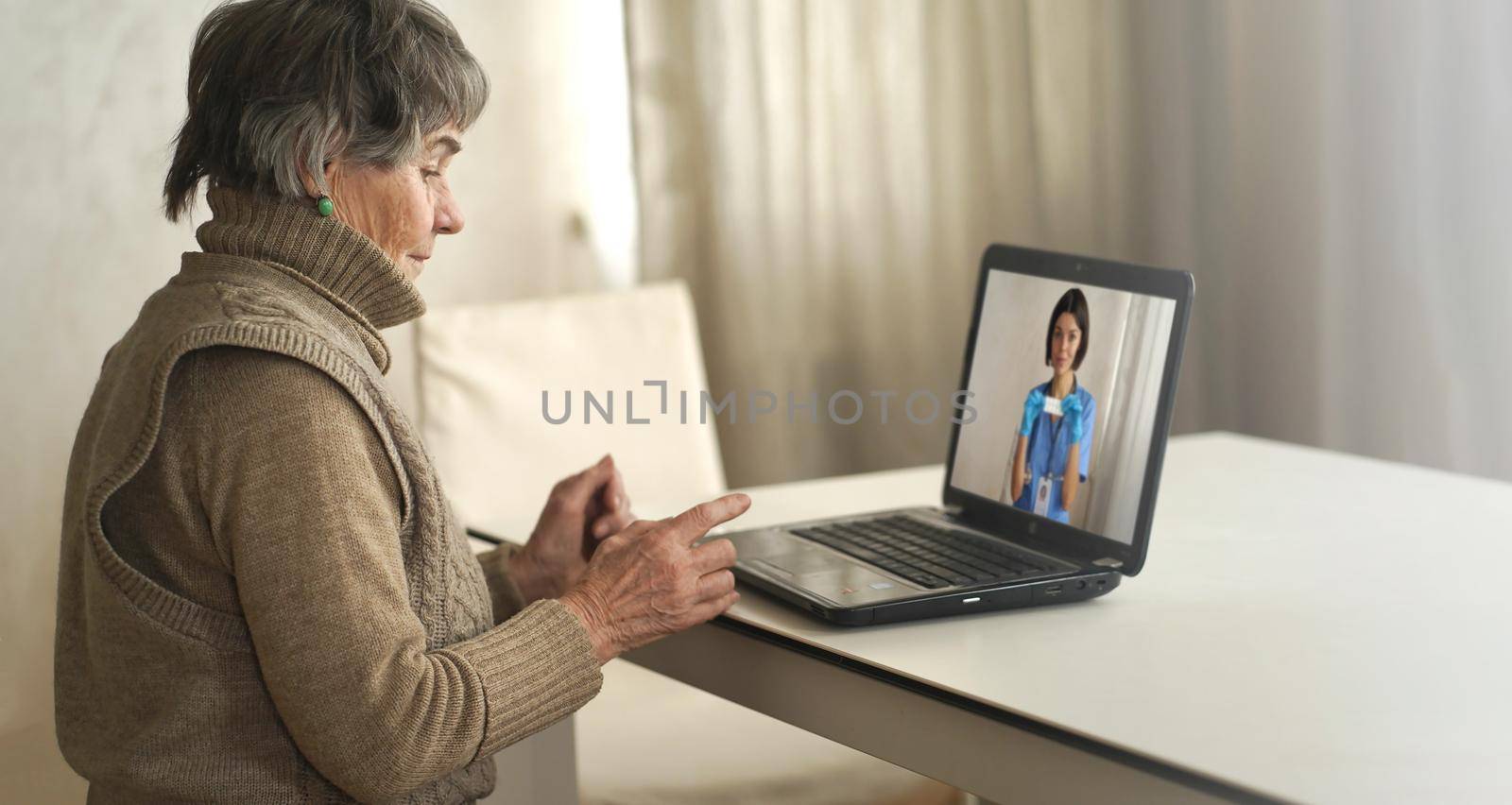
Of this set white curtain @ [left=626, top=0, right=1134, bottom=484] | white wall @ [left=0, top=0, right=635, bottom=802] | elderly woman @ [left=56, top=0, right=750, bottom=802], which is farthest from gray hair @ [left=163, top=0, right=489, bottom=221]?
white curtain @ [left=626, top=0, right=1134, bottom=484]

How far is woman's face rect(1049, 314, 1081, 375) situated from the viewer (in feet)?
4.18

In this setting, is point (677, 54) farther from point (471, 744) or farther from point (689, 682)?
point (471, 744)

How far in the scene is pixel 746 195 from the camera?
9.73 feet

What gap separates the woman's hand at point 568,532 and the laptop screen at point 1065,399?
348 mm

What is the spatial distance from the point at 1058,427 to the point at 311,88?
2.23 feet

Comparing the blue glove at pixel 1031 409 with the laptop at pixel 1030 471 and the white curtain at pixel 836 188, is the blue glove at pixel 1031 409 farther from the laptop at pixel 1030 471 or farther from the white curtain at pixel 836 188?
the white curtain at pixel 836 188

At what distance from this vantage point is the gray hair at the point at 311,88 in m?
1.07

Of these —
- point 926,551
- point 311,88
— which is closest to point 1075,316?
point 926,551

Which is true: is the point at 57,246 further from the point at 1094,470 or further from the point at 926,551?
the point at 1094,470

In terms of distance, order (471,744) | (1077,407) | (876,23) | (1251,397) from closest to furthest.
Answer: (471,744) < (1077,407) < (1251,397) < (876,23)

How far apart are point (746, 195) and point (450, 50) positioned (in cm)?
185

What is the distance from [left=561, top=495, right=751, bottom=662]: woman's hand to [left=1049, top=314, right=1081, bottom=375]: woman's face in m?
0.32

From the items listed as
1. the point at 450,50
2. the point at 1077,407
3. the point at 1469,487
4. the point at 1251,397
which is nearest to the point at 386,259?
the point at 450,50

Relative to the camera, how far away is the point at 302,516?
0.95 m
